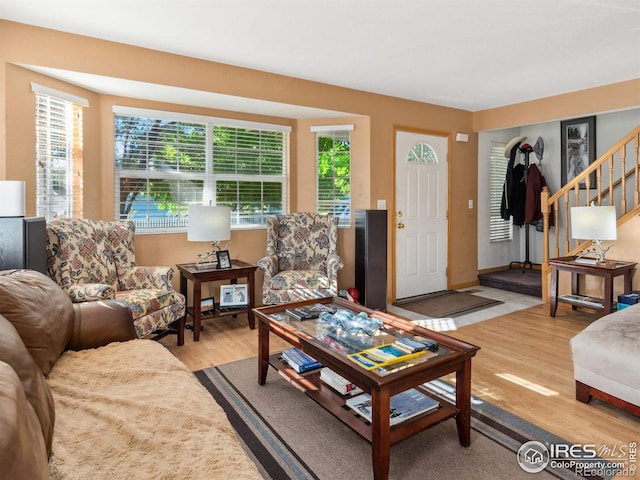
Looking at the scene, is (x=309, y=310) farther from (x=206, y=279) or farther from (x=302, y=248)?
(x=302, y=248)

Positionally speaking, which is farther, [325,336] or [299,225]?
[299,225]

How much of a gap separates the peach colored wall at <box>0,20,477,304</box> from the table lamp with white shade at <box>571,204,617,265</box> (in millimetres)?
1690

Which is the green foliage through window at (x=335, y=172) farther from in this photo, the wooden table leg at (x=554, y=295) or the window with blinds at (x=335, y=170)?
the wooden table leg at (x=554, y=295)

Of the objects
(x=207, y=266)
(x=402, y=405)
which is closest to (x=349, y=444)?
(x=402, y=405)

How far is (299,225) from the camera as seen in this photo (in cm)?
435

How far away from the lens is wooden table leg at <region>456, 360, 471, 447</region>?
1.86m

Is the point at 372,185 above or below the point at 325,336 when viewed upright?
above

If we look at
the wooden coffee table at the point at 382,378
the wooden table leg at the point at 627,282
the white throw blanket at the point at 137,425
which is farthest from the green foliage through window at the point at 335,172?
the white throw blanket at the point at 137,425

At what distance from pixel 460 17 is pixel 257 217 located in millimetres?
2757

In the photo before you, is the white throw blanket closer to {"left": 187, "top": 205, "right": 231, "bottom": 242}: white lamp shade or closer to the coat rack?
{"left": 187, "top": 205, "right": 231, "bottom": 242}: white lamp shade

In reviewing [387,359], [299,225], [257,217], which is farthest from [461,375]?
[257,217]

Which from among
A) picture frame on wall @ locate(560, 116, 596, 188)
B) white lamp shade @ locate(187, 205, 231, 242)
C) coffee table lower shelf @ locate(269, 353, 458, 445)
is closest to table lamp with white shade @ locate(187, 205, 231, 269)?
white lamp shade @ locate(187, 205, 231, 242)

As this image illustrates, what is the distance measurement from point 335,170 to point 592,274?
2.81 meters

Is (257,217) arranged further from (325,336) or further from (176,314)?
(325,336)
